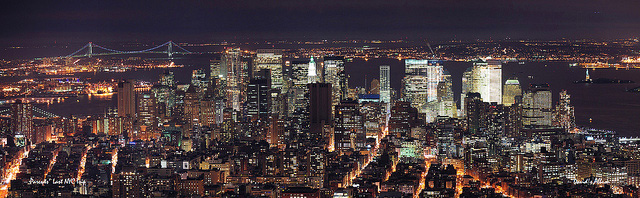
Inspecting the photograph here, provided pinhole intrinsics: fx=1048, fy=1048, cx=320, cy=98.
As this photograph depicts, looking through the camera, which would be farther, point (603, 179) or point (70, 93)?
point (70, 93)

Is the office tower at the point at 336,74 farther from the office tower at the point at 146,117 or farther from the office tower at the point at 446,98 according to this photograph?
the office tower at the point at 146,117

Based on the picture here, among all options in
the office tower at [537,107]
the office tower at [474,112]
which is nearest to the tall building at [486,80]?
the office tower at [474,112]

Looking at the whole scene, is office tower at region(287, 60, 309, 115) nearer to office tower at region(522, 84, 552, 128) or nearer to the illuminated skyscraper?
the illuminated skyscraper

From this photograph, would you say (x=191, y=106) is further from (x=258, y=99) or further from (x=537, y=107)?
(x=537, y=107)

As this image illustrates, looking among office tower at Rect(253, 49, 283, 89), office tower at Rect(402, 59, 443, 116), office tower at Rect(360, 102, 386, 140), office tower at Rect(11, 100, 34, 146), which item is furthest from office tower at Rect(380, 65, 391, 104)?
office tower at Rect(11, 100, 34, 146)

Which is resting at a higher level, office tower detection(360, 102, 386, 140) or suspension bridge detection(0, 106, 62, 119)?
suspension bridge detection(0, 106, 62, 119)

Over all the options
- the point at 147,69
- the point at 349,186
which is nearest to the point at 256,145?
the point at 349,186

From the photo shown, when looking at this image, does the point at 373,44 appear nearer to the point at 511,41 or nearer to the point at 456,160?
the point at 511,41
